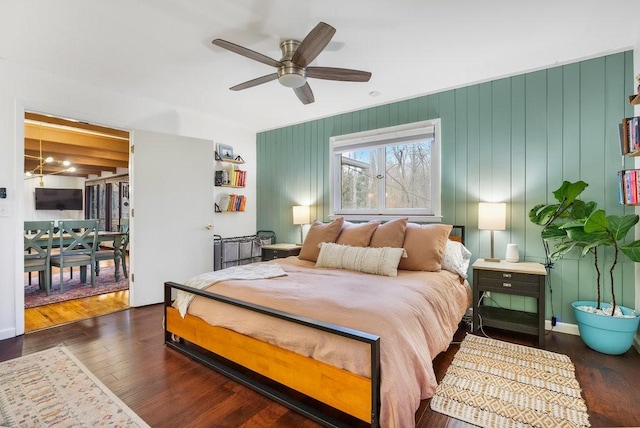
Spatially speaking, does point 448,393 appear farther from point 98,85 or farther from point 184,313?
point 98,85

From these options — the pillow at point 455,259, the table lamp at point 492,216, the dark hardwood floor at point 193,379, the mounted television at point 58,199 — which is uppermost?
the mounted television at point 58,199

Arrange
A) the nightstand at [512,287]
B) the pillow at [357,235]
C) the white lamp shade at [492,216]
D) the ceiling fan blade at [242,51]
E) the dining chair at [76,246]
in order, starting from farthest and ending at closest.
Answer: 1. the dining chair at [76,246]
2. the pillow at [357,235]
3. the white lamp shade at [492,216]
4. the nightstand at [512,287]
5. the ceiling fan blade at [242,51]

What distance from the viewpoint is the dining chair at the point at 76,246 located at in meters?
4.21

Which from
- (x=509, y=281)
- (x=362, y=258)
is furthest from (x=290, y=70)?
(x=509, y=281)

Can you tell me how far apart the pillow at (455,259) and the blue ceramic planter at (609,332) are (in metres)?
0.94

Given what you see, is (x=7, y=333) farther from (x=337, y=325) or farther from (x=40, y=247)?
(x=337, y=325)

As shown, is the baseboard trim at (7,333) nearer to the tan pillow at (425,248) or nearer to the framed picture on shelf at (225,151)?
the framed picture on shelf at (225,151)

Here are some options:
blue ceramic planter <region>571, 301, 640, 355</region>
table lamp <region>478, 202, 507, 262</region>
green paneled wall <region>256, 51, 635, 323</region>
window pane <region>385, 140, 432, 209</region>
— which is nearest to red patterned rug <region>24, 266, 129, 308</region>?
window pane <region>385, 140, 432, 209</region>

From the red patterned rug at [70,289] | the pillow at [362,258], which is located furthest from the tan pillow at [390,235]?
the red patterned rug at [70,289]

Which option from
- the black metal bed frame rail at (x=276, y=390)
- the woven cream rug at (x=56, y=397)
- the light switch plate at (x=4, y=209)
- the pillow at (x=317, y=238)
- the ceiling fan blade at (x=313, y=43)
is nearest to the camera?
the black metal bed frame rail at (x=276, y=390)

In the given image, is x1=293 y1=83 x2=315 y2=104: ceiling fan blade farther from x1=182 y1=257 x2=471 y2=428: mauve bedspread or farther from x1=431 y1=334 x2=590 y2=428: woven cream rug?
x1=431 y1=334 x2=590 y2=428: woven cream rug

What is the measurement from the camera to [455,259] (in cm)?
288

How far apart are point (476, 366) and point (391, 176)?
7.74ft

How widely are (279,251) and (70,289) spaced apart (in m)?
3.10
